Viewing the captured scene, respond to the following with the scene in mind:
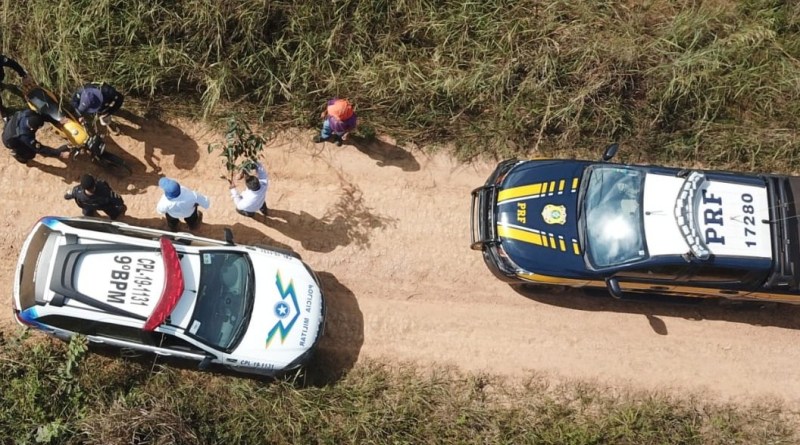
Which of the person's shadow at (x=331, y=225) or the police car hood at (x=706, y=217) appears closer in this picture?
the police car hood at (x=706, y=217)

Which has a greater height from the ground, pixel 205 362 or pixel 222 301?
pixel 222 301

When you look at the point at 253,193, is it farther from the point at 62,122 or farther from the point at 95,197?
the point at 62,122

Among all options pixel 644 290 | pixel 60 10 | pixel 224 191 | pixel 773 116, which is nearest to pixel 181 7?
pixel 60 10

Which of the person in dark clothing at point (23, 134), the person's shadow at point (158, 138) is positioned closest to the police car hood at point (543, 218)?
the person's shadow at point (158, 138)

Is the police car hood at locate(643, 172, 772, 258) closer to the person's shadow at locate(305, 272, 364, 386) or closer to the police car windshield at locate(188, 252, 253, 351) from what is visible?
the person's shadow at locate(305, 272, 364, 386)

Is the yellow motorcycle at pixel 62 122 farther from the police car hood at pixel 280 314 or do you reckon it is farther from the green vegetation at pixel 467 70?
the police car hood at pixel 280 314

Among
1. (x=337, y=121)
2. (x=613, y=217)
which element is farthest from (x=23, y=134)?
(x=613, y=217)
